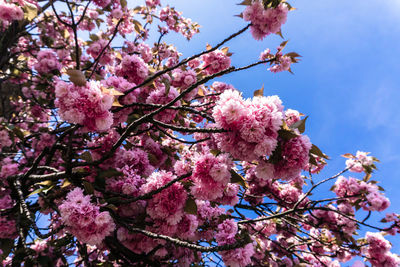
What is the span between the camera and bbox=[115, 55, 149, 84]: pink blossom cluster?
2840 mm

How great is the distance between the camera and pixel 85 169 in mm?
2246

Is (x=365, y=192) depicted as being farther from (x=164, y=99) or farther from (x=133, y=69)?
(x=133, y=69)

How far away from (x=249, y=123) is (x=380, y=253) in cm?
515

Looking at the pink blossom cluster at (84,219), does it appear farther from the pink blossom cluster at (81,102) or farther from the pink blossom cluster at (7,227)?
the pink blossom cluster at (7,227)

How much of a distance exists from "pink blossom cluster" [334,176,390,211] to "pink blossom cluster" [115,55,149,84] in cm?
400

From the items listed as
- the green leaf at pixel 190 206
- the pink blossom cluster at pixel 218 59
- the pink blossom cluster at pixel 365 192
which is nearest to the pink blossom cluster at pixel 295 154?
the green leaf at pixel 190 206

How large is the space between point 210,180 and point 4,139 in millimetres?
3481

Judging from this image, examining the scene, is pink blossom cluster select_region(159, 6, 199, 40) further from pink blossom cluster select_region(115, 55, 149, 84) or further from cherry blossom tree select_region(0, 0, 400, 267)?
pink blossom cluster select_region(115, 55, 149, 84)

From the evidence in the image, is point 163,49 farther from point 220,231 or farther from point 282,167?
point 282,167

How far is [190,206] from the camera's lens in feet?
5.85

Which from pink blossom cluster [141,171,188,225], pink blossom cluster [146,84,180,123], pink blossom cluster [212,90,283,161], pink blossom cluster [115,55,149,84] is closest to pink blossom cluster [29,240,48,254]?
pink blossom cluster [141,171,188,225]

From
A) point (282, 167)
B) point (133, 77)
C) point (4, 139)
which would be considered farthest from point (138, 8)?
point (282, 167)

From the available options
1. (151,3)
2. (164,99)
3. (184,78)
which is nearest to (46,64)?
(184,78)

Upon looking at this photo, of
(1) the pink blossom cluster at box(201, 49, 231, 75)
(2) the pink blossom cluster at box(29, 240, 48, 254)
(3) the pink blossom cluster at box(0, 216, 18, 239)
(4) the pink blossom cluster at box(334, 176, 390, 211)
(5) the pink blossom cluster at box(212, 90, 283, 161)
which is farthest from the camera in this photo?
(4) the pink blossom cluster at box(334, 176, 390, 211)
